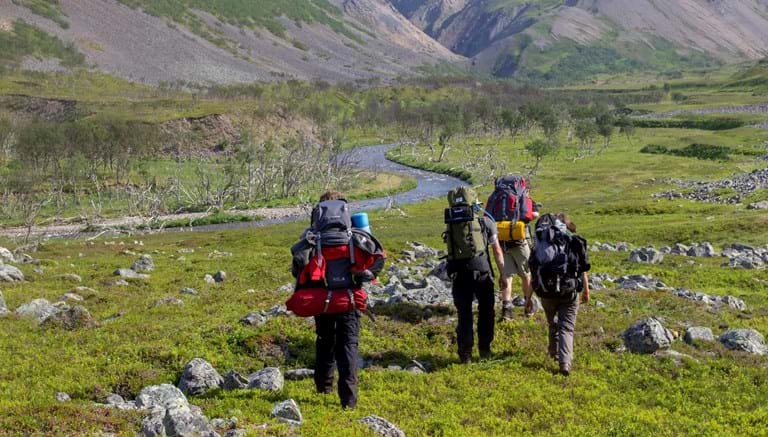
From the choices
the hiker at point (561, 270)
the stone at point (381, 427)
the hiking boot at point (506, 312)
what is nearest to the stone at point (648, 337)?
the hiker at point (561, 270)

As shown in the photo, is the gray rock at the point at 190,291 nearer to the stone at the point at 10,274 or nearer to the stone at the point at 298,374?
the stone at the point at 10,274

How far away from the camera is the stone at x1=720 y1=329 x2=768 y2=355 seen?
15.3 metres

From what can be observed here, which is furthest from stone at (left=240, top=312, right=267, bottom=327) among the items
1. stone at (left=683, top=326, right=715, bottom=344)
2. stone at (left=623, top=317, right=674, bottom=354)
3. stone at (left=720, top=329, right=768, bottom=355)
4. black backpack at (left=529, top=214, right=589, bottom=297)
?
stone at (left=720, top=329, right=768, bottom=355)

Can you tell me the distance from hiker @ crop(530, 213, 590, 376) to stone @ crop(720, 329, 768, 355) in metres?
4.46

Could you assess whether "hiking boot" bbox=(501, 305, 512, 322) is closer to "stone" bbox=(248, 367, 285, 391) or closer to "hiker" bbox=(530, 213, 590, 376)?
"hiker" bbox=(530, 213, 590, 376)

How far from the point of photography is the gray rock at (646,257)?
3198 centimetres

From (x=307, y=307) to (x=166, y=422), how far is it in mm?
3131

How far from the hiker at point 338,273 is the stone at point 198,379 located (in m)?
3.60

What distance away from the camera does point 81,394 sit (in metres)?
13.6

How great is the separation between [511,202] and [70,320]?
14039mm

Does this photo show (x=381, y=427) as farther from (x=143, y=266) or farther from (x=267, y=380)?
(x=143, y=266)

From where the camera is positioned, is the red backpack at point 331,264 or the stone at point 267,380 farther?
the stone at point 267,380

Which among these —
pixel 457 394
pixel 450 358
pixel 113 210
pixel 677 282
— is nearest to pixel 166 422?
pixel 457 394

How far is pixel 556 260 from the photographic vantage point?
A: 1391 cm
